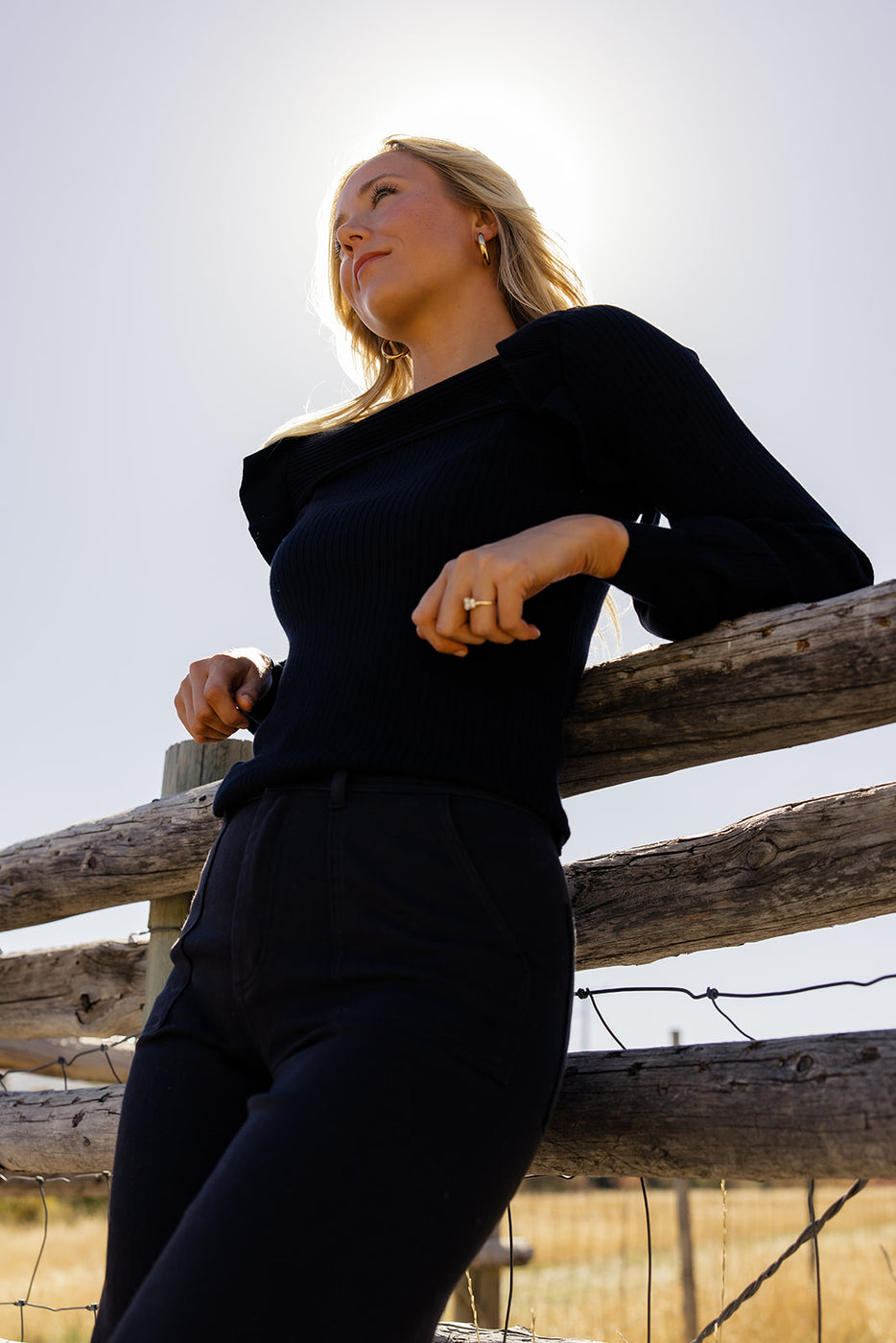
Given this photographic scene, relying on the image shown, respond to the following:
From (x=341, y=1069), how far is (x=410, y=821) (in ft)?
0.87

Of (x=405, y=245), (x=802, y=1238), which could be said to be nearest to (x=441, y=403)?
(x=405, y=245)

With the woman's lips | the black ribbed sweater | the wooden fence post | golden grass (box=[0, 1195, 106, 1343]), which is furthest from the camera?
golden grass (box=[0, 1195, 106, 1343])

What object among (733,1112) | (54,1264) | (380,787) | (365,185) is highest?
(365,185)

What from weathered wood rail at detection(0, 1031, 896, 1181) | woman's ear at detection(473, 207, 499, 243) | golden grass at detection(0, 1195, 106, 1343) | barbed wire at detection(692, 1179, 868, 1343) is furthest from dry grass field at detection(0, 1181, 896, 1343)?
woman's ear at detection(473, 207, 499, 243)

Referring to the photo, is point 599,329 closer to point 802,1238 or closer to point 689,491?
point 689,491

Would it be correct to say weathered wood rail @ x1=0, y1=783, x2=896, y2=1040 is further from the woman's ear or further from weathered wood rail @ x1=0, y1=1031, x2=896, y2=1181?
the woman's ear

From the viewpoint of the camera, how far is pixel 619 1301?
485 inches

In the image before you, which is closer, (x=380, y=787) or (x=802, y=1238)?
(x=380, y=787)

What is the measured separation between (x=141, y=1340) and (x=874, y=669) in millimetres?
986

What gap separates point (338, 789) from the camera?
1.20 metres

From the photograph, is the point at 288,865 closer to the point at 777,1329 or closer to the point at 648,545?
the point at 648,545

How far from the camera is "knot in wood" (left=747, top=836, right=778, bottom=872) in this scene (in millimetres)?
1686

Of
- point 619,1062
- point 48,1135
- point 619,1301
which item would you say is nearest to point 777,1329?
point 619,1301

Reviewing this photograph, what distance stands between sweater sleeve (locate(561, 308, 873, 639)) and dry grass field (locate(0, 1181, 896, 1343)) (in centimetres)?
520
